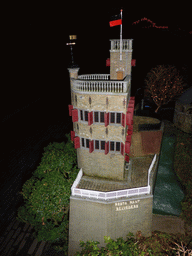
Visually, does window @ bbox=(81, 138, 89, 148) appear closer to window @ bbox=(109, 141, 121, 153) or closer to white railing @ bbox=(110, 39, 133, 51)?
window @ bbox=(109, 141, 121, 153)

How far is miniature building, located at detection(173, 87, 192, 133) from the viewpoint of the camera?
32438 millimetres

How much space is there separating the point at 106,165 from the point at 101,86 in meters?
9.67

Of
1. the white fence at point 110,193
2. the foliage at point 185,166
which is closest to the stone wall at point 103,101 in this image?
the white fence at point 110,193

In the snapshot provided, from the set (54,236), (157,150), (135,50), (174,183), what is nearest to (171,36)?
(135,50)

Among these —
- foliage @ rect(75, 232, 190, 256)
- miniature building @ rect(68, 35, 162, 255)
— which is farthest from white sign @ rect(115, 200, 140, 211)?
foliage @ rect(75, 232, 190, 256)

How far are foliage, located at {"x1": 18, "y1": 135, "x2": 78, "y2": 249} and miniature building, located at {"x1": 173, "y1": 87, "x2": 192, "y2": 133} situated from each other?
2262 centimetres

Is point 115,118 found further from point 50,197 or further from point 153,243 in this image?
point 153,243

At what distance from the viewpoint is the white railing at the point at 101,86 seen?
1816cm

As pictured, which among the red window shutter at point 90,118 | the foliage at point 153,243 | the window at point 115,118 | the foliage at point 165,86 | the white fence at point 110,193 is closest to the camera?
the foliage at point 153,243

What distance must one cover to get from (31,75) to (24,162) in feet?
131

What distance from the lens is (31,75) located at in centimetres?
6353

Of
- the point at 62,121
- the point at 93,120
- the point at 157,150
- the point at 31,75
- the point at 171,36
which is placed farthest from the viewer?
the point at 31,75

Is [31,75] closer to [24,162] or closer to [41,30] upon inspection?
[41,30]

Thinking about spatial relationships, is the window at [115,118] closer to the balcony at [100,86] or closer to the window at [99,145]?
the balcony at [100,86]
